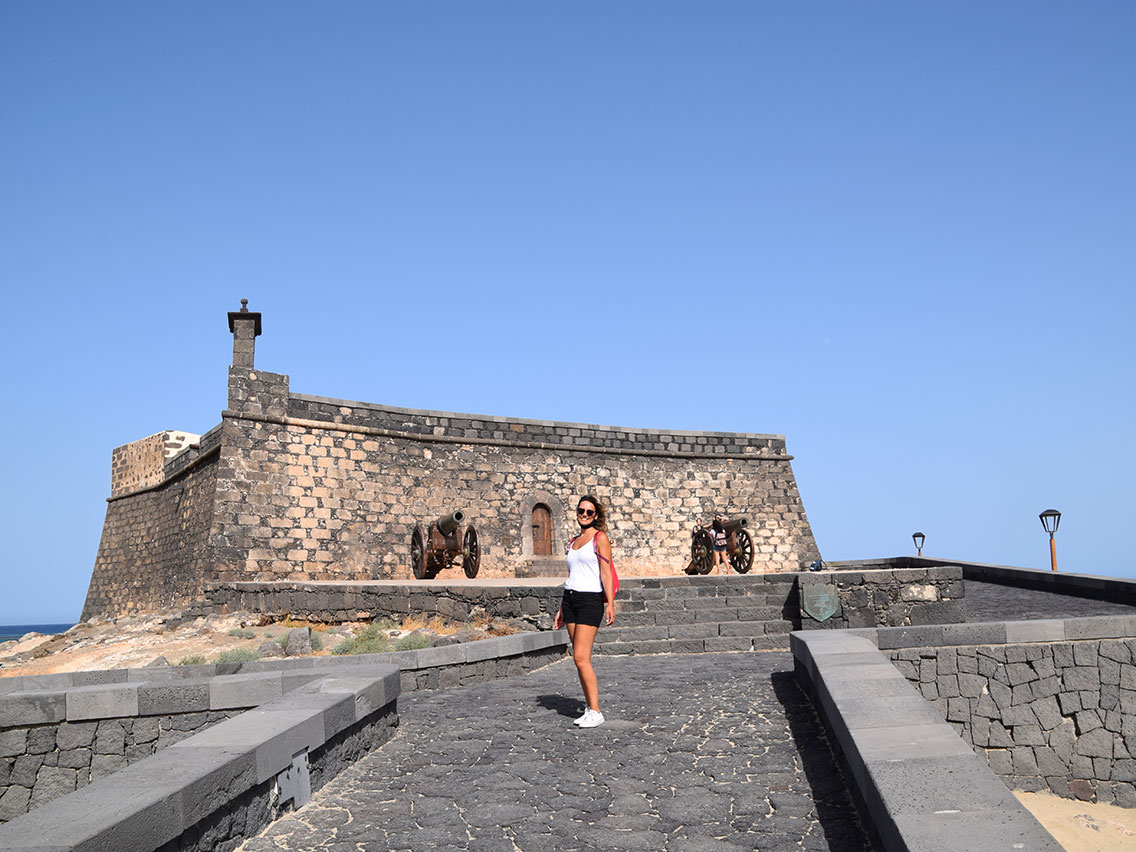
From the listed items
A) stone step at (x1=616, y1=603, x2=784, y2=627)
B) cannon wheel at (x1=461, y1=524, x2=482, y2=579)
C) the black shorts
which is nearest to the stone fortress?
cannon wheel at (x1=461, y1=524, x2=482, y2=579)

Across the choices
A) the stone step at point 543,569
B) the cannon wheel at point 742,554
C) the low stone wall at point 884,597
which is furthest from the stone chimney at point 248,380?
the low stone wall at point 884,597

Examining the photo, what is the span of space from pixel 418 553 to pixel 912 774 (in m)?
14.3

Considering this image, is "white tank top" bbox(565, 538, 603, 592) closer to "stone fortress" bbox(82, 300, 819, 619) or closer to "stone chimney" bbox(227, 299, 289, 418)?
"stone fortress" bbox(82, 300, 819, 619)

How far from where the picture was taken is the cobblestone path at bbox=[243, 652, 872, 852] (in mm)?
3713

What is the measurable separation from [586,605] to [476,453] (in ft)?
46.1

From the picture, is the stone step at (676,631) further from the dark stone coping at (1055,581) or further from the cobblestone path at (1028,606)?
the dark stone coping at (1055,581)

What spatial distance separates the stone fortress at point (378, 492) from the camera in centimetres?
1658

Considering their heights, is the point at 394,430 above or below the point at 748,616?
above

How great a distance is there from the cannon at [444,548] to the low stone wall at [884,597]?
661cm

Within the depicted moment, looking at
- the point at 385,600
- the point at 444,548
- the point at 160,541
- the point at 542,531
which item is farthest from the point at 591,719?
the point at 160,541

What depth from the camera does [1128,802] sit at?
28.0ft

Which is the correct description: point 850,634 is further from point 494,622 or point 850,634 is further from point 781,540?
point 781,540

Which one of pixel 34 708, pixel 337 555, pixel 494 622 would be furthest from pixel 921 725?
pixel 337 555

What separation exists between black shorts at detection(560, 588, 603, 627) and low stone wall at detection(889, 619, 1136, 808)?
4241 millimetres
